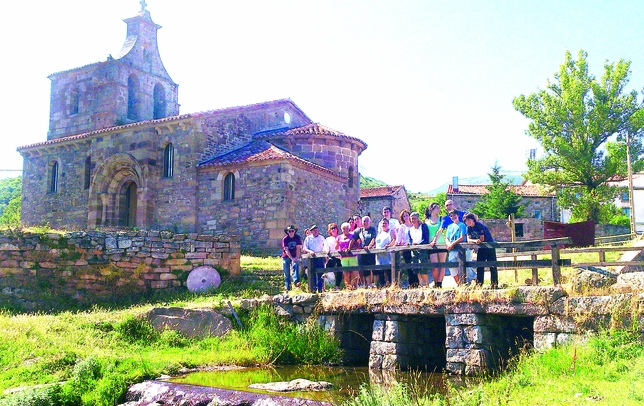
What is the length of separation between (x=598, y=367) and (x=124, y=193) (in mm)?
23387

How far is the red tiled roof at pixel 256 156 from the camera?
22.8 m

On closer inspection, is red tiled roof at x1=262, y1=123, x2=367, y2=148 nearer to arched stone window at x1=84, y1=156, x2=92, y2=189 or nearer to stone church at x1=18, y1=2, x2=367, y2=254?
stone church at x1=18, y1=2, x2=367, y2=254

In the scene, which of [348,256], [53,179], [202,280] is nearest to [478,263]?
[348,256]

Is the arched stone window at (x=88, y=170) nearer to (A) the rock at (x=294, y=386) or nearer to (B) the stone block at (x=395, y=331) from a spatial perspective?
(B) the stone block at (x=395, y=331)

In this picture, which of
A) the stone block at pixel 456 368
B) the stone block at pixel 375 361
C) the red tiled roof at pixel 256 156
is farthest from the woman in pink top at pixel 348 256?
the red tiled roof at pixel 256 156

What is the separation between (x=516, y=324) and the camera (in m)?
11.1

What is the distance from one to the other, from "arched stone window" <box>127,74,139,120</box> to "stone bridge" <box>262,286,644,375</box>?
78.8 feet

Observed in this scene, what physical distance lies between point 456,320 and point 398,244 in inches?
105

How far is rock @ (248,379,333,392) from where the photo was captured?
376 inches

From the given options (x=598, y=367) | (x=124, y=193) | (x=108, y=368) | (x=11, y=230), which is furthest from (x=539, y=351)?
(x=124, y=193)

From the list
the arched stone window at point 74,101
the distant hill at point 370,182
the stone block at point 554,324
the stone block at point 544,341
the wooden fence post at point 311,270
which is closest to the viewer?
the stone block at point 554,324

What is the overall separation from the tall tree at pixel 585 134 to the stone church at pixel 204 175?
885 cm

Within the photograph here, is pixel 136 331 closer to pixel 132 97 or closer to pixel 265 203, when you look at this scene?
pixel 265 203

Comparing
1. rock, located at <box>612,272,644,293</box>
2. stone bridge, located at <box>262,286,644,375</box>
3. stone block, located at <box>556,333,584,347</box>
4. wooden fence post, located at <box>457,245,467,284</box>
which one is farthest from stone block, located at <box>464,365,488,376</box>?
rock, located at <box>612,272,644,293</box>
